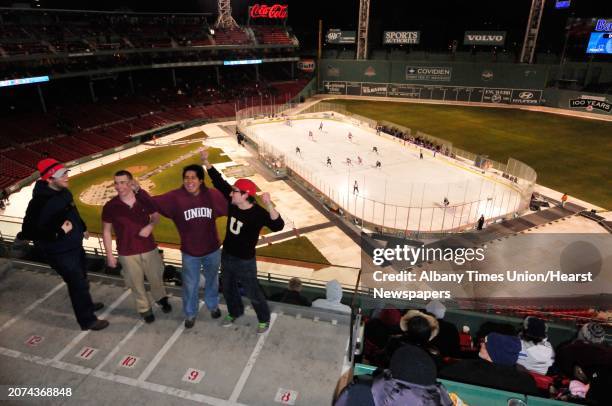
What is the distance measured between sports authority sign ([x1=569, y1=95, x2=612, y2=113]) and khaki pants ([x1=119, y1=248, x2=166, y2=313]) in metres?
57.2

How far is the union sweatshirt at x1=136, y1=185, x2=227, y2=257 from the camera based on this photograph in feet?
17.5

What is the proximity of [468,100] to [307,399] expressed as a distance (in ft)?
196

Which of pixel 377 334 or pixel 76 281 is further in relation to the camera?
pixel 76 281

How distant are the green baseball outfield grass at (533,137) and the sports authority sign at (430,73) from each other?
5481 millimetres

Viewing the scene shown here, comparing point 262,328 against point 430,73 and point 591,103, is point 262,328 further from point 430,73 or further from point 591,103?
point 430,73

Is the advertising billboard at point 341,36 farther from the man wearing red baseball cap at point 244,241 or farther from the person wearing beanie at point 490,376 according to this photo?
the person wearing beanie at point 490,376

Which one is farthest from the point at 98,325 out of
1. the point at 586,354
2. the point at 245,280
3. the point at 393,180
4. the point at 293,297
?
the point at 393,180

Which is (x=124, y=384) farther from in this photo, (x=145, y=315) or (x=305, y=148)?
(x=305, y=148)

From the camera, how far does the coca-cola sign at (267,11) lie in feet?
205

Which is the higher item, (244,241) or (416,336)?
(244,241)

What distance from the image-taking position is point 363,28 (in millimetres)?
61281

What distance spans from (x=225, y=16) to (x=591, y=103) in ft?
177

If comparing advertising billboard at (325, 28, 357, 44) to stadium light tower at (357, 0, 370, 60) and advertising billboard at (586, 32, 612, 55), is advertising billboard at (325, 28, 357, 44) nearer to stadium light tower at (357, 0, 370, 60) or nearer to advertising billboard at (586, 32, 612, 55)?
stadium light tower at (357, 0, 370, 60)

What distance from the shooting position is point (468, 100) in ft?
183
